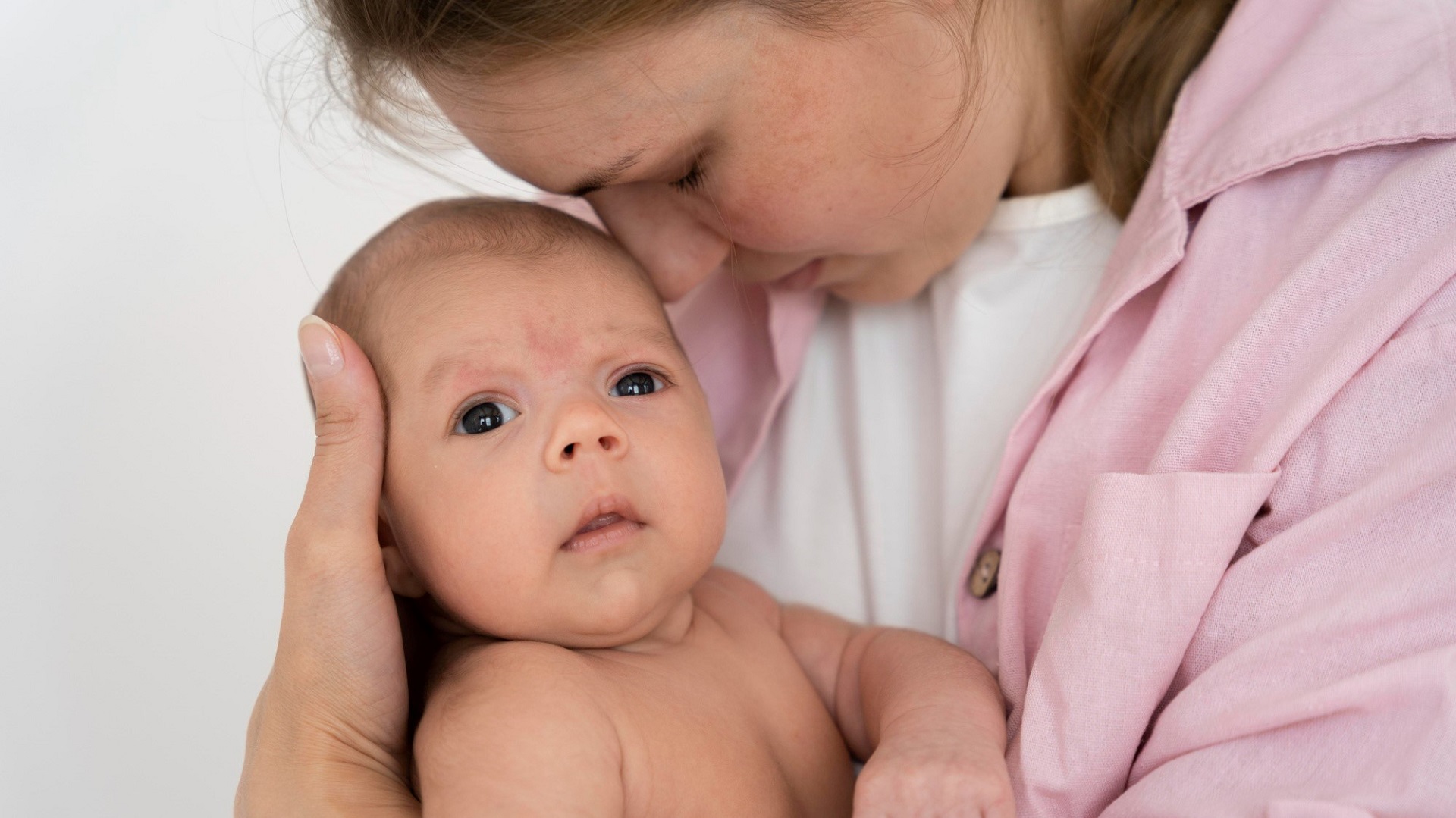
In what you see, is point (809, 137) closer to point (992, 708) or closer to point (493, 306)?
point (493, 306)

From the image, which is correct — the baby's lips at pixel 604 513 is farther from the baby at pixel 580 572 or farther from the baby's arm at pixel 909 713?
the baby's arm at pixel 909 713

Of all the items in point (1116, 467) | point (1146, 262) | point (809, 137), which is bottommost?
point (1116, 467)

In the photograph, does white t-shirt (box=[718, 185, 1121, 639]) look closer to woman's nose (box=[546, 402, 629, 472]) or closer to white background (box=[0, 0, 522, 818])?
woman's nose (box=[546, 402, 629, 472])

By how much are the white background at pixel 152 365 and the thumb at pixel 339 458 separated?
394 millimetres

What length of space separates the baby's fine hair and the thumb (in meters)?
0.07

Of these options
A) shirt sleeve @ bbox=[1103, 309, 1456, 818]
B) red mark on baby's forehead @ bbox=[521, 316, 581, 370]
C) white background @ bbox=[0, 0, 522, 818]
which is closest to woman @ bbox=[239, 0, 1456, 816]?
shirt sleeve @ bbox=[1103, 309, 1456, 818]

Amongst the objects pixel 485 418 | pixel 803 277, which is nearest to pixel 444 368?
pixel 485 418

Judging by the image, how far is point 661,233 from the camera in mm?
1197

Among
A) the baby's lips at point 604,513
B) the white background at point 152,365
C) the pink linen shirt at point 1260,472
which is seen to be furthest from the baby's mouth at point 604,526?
the white background at point 152,365

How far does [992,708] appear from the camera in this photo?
3.34 feet

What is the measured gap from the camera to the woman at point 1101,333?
84cm

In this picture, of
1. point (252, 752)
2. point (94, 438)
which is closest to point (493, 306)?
point (252, 752)

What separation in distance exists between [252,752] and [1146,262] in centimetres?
87

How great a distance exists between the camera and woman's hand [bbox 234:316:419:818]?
0.95m
